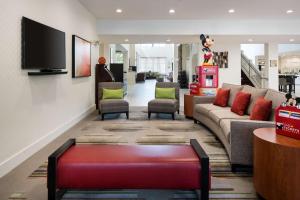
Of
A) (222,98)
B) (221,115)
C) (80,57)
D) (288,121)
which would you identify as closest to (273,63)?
(222,98)

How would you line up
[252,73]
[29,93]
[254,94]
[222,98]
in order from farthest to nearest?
[252,73]
[222,98]
[254,94]
[29,93]

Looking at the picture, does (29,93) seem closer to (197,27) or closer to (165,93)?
(165,93)

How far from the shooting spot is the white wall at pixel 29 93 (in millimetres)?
3240

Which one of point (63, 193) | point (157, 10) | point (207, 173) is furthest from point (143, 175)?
point (157, 10)

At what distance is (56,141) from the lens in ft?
15.4

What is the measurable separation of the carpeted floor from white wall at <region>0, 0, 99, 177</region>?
406 mm

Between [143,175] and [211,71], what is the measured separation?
4964 mm

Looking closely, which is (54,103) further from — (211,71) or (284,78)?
(284,78)

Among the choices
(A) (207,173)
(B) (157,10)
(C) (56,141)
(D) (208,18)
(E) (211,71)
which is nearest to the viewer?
(A) (207,173)

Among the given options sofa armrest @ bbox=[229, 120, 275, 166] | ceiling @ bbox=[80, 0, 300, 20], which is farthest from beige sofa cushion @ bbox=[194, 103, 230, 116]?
ceiling @ bbox=[80, 0, 300, 20]

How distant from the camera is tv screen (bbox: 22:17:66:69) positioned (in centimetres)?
365

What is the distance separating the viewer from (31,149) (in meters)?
3.91

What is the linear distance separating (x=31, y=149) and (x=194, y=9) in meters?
5.44

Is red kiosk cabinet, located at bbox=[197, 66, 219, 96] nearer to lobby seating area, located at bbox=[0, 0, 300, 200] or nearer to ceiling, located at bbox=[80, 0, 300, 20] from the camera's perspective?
lobby seating area, located at bbox=[0, 0, 300, 200]
